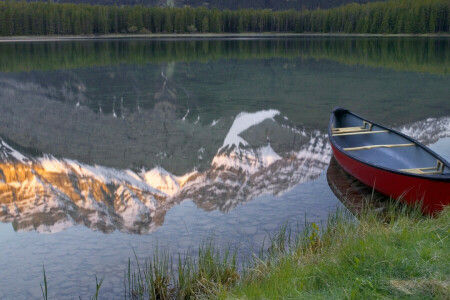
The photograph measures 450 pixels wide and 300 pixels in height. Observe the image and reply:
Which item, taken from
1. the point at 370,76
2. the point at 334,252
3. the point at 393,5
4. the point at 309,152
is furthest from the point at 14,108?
the point at 393,5

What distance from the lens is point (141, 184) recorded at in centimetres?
1420

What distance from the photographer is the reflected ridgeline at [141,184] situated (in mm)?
11492

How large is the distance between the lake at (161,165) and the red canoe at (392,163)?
2.88 feet

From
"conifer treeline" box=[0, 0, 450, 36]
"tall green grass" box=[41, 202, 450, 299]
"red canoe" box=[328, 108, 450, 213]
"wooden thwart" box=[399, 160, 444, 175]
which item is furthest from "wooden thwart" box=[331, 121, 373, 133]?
"conifer treeline" box=[0, 0, 450, 36]

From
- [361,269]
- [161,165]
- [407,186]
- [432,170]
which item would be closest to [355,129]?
[432,170]

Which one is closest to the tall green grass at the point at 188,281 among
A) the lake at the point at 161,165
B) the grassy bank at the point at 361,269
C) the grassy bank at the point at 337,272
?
the grassy bank at the point at 337,272

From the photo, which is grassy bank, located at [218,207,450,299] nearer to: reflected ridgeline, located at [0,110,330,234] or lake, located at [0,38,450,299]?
lake, located at [0,38,450,299]

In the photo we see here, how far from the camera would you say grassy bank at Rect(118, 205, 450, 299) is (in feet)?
19.1

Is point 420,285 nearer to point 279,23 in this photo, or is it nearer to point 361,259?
point 361,259

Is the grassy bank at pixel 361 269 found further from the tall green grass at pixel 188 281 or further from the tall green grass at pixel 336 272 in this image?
the tall green grass at pixel 188 281

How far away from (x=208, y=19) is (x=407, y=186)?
6629 inches

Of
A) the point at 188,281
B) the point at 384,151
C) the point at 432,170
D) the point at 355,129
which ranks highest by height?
the point at 432,170

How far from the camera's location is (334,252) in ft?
23.9

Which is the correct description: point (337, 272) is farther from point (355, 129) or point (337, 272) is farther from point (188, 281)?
point (355, 129)
